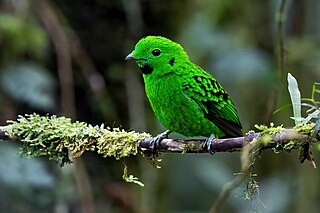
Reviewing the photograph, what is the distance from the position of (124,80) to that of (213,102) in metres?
1.81

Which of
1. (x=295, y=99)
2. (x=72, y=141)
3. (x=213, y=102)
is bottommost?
(x=295, y=99)

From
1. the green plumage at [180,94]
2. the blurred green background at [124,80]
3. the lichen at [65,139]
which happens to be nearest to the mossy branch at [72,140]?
the lichen at [65,139]

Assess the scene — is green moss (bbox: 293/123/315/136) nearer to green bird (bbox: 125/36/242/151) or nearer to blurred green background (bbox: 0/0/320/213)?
green bird (bbox: 125/36/242/151)

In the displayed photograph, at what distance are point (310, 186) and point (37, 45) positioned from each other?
2519 mm

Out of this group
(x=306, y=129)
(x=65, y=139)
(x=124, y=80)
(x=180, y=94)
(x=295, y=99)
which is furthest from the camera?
(x=124, y=80)

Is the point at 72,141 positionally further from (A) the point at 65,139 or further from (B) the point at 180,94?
(B) the point at 180,94

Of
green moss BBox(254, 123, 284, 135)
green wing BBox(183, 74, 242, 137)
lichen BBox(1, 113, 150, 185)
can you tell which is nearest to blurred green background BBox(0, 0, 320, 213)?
green wing BBox(183, 74, 242, 137)

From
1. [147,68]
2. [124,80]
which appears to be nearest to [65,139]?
[147,68]

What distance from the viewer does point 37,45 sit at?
14.0ft

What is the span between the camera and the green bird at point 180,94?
2902mm

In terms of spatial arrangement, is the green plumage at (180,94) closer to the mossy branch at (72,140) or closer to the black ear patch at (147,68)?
the black ear patch at (147,68)

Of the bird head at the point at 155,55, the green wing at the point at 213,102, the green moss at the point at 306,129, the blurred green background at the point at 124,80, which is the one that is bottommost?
the green moss at the point at 306,129

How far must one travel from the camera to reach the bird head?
2.93 metres

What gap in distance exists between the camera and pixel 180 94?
2.92 metres
